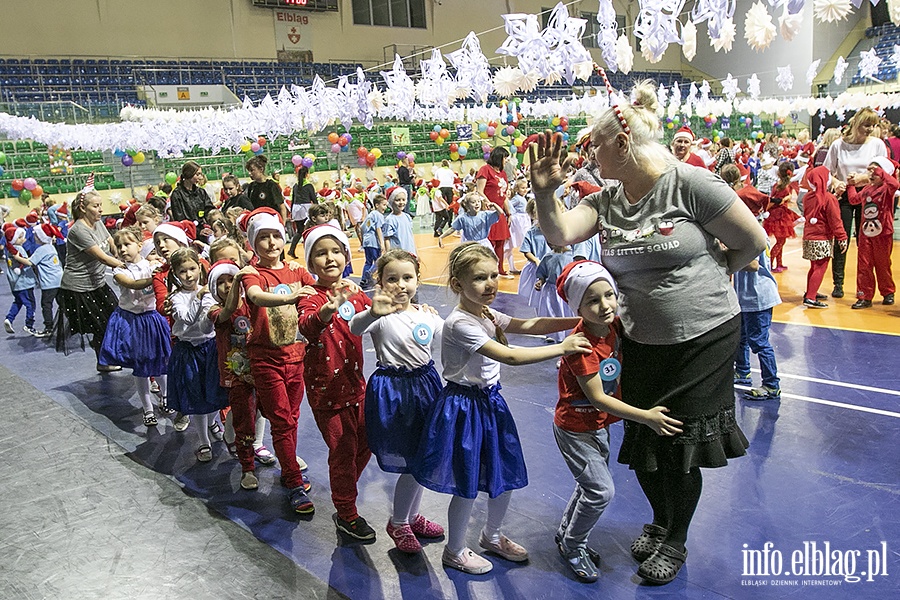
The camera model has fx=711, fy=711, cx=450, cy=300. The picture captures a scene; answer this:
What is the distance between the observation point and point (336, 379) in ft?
10.5

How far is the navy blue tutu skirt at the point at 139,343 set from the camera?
4.86 metres

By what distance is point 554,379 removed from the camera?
5.46 metres

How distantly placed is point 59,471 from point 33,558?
1054mm

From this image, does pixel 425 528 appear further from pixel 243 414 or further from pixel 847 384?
pixel 847 384

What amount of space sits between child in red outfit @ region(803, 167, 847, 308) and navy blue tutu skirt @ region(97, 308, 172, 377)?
19.8 ft

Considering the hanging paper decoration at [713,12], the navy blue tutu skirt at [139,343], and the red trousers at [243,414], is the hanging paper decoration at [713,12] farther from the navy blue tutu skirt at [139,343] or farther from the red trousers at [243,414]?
the navy blue tutu skirt at [139,343]

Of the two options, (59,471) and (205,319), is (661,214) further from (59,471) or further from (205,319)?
(59,471)

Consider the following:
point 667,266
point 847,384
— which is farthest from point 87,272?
point 847,384

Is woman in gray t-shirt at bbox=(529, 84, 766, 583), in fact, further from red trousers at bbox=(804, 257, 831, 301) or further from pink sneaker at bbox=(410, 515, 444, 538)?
red trousers at bbox=(804, 257, 831, 301)

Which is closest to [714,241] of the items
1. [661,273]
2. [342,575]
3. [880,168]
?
[661,273]

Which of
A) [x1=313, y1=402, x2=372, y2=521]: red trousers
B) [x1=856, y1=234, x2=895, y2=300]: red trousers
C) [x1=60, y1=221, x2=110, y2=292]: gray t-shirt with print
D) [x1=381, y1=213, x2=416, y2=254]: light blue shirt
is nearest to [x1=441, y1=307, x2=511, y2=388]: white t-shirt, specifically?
[x1=313, y1=402, x2=372, y2=521]: red trousers

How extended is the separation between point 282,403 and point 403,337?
98 centimetres

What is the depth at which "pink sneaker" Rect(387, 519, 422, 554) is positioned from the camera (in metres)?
3.08

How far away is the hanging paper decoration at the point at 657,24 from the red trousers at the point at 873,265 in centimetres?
274
